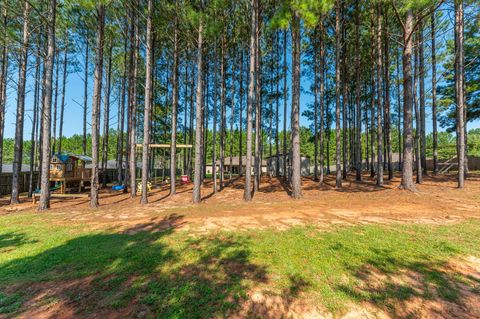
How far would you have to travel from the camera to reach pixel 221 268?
10.7ft

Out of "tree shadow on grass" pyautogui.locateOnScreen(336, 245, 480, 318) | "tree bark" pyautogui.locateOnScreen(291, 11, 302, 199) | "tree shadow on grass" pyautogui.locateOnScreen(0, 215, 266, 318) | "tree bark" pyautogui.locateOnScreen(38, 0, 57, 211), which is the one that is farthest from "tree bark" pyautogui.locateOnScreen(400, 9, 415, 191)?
"tree bark" pyautogui.locateOnScreen(38, 0, 57, 211)

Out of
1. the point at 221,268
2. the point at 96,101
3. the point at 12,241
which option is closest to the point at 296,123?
the point at 221,268

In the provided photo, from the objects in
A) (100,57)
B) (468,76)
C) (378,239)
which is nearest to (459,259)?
(378,239)

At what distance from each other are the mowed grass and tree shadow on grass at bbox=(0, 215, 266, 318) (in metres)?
0.01

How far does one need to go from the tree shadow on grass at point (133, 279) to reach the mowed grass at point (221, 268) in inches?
0.6

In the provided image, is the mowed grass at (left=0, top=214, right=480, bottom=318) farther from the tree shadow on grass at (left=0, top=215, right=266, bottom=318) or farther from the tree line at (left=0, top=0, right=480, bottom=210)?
the tree line at (left=0, top=0, right=480, bottom=210)

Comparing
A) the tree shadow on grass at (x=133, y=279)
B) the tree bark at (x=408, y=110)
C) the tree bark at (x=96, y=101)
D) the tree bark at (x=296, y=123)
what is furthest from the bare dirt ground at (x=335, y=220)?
the tree bark at (x=296, y=123)

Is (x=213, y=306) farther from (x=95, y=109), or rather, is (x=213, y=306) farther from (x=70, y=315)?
(x=95, y=109)

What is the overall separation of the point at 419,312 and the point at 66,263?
5.30 meters

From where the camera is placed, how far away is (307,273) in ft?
9.98

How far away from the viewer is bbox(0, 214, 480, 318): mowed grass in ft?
8.33

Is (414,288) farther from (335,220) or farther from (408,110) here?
(408,110)

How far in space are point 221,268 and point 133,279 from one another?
1.31 meters

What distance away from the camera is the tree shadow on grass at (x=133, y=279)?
7.98 ft
